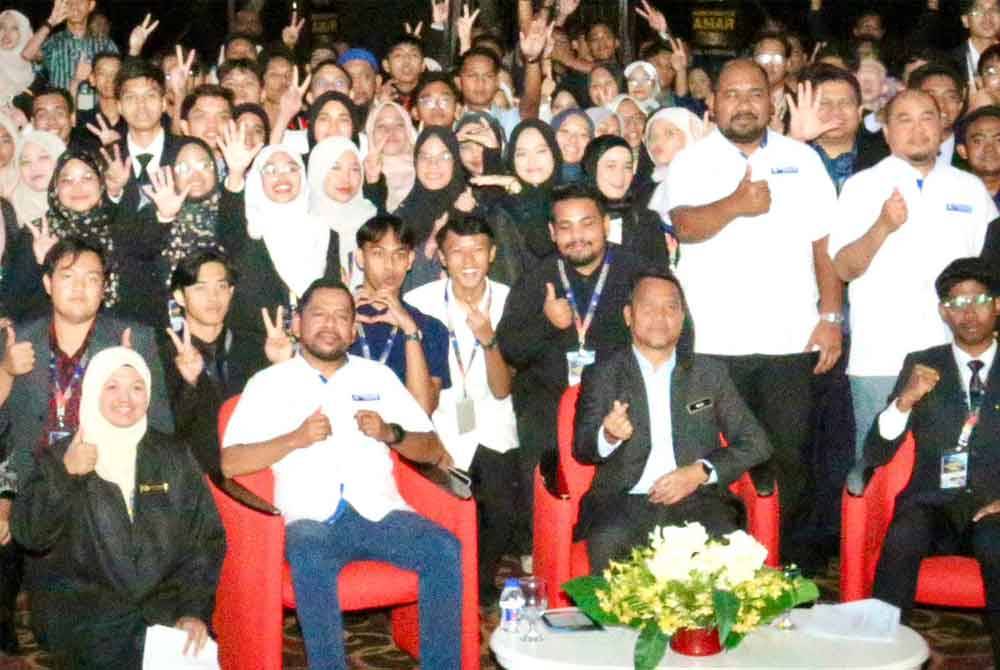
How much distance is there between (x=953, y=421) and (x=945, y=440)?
7cm

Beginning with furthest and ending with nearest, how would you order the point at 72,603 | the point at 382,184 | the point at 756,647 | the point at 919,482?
the point at 382,184 → the point at 919,482 → the point at 72,603 → the point at 756,647

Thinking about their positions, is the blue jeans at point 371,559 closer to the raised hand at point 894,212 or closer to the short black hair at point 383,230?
the short black hair at point 383,230

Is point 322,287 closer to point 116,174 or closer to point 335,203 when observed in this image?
point 335,203

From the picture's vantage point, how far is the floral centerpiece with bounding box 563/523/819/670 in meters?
3.95

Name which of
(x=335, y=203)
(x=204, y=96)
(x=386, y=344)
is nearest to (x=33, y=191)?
(x=204, y=96)

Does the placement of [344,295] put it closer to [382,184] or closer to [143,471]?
[143,471]

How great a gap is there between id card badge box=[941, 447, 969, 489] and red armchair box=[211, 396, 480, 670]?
1.54 m

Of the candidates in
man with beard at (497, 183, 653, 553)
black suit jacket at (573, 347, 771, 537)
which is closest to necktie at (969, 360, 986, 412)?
black suit jacket at (573, 347, 771, 537)

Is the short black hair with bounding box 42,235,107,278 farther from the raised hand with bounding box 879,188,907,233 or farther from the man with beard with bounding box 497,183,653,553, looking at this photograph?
the raised hand with bounding box 879,188,907,233

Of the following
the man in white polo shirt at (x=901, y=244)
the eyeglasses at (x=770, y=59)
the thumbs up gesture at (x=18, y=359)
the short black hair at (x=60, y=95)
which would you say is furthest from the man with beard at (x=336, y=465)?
the eyeglasses at (x=770, y=59)

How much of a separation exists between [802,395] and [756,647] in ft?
5.82

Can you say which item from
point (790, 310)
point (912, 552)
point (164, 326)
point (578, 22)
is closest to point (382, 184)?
point (164, 326)

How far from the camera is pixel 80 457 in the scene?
454 centimetres

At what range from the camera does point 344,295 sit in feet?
17.2
